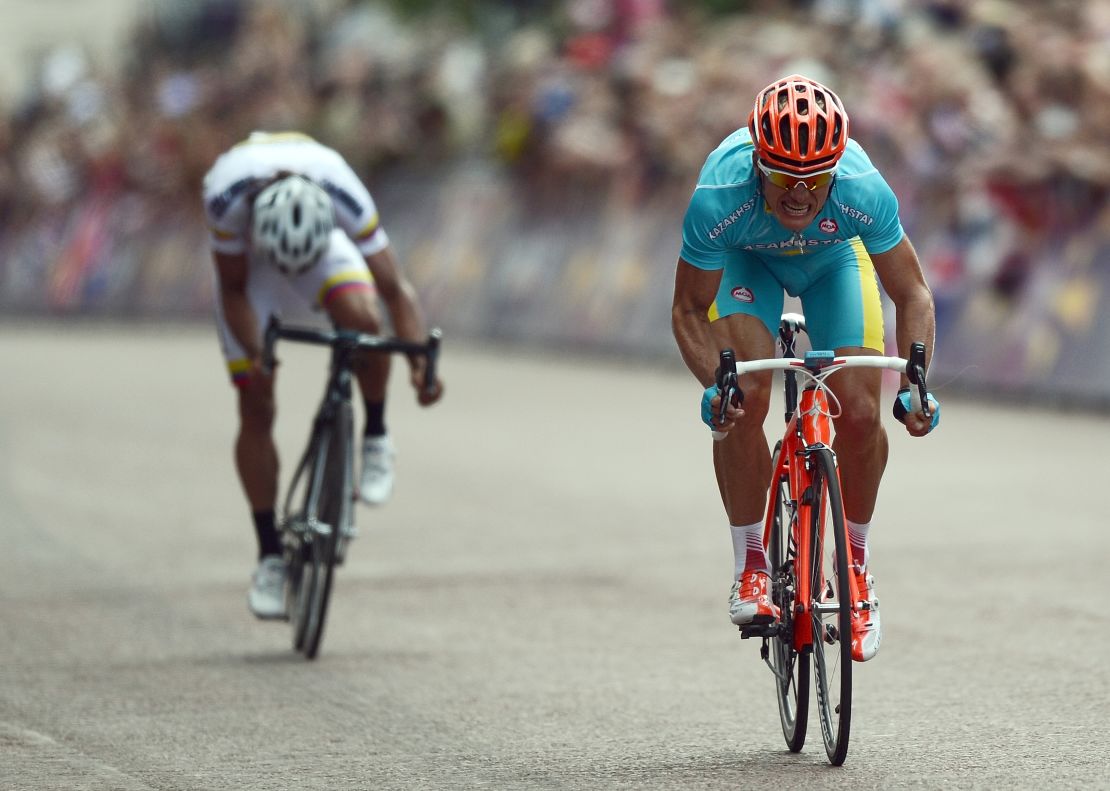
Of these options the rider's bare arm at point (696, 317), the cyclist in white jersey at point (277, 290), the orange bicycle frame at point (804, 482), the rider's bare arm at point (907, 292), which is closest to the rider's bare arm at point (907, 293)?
the rider's bare arm at point (907, 292)

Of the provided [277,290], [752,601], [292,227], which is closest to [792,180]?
[752,601]

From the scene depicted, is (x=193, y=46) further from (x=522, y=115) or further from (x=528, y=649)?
(x=528, y=649)

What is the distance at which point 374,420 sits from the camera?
349 inches

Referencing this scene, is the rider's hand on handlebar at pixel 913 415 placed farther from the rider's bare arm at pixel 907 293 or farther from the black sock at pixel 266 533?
the black sock at pixel 266 533

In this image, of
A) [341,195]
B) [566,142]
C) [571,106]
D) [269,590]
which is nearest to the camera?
[341,195]

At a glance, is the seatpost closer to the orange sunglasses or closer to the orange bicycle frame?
the orange bicycle frame

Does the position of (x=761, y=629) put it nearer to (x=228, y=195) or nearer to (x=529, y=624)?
(x=529, y=624)

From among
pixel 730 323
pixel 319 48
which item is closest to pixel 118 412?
pixel 730 323

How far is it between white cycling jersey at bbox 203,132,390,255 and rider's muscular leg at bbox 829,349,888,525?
8.66ft

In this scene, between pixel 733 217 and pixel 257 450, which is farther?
pixel 257 450

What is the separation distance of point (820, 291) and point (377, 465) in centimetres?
277

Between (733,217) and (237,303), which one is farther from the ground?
(237,303)

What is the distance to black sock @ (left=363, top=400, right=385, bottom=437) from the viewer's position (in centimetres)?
886

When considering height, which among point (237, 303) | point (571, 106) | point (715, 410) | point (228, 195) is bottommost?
point (715, 410)
